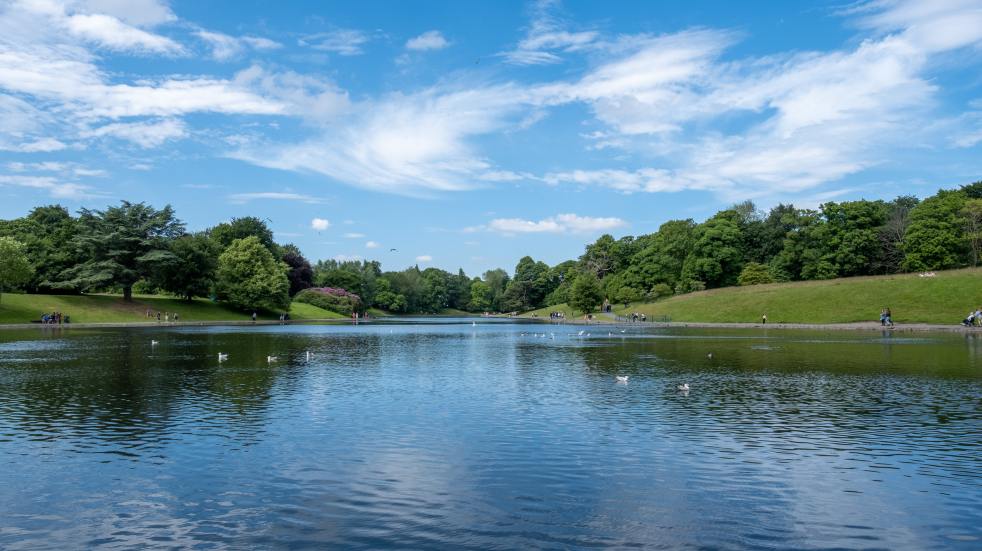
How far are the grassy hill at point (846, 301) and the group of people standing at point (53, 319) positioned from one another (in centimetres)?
9351

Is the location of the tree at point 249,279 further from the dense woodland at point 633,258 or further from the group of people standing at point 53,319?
the group of people standing at point 53,319

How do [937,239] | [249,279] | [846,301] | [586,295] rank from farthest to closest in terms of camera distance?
[586,295], [249,279], [937,239], [846,301]

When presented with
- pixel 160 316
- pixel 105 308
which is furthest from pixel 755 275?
pixel 105 308

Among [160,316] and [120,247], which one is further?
[120,247]

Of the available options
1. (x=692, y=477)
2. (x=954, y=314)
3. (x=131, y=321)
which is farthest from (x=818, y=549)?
(x=131, y=321)

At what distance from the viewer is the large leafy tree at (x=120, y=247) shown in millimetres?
106125

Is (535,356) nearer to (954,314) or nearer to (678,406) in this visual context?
(678,406)

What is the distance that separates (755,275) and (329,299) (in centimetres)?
9819

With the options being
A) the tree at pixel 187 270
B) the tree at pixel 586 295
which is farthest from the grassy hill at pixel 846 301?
the tree at pixel 187 270

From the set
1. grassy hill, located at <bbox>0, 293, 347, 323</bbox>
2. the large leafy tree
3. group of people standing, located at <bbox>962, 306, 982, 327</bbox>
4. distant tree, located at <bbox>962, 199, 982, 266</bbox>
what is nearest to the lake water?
group of people standing, located at <bbox>962, 306, 982, 327</bbox>

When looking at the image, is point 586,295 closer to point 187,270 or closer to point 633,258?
point 633,258

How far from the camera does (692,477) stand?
51.5ft

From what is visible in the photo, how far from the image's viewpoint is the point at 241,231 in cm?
14950

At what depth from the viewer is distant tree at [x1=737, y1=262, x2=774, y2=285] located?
129750 millimetres
